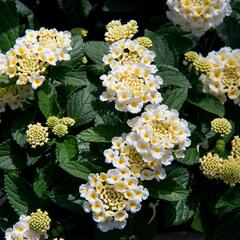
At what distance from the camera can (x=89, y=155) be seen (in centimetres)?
185

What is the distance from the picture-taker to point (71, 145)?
5.97ft

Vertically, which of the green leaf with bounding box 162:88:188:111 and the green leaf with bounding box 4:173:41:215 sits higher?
the green leaf with bounding box 162:88:188:111

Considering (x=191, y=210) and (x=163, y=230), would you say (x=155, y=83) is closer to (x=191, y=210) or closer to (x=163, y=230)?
(x=191, y=210)

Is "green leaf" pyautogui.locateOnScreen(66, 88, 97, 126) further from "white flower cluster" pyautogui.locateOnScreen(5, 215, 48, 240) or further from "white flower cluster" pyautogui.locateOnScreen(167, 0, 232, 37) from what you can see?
"white flower cluster" pyautogui.locateOnScreen(167, 0, 232, 37)

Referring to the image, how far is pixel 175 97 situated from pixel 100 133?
27 cm

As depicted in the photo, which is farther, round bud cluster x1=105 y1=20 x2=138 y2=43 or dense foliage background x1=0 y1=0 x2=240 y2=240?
round bud cluster x1=105 y1=20 x2=138 y2=43


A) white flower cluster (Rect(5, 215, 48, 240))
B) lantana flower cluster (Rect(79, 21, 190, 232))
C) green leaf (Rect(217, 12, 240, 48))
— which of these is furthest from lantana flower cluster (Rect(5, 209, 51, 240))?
green leaf (Rect(217, 12, 240, 48))

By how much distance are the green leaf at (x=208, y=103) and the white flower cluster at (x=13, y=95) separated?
0.54 m

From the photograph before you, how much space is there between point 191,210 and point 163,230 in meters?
0.41

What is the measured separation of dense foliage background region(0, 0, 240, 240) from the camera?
1808 mm

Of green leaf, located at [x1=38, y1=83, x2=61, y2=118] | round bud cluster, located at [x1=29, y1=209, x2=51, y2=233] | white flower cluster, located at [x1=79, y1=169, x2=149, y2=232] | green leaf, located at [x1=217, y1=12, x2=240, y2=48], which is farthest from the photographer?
green leaf, located at [x1=217, y1=12, x2=240, y2=48]

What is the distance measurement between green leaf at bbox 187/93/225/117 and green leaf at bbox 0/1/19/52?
2.16 ft

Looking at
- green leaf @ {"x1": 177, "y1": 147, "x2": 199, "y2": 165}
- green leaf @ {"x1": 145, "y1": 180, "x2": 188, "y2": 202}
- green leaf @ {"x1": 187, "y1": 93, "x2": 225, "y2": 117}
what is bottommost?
green leaf @ {"x1": 177, "y1": 147, "x2": 199, "y2": 165}

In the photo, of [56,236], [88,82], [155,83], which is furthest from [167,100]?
[56,236]
